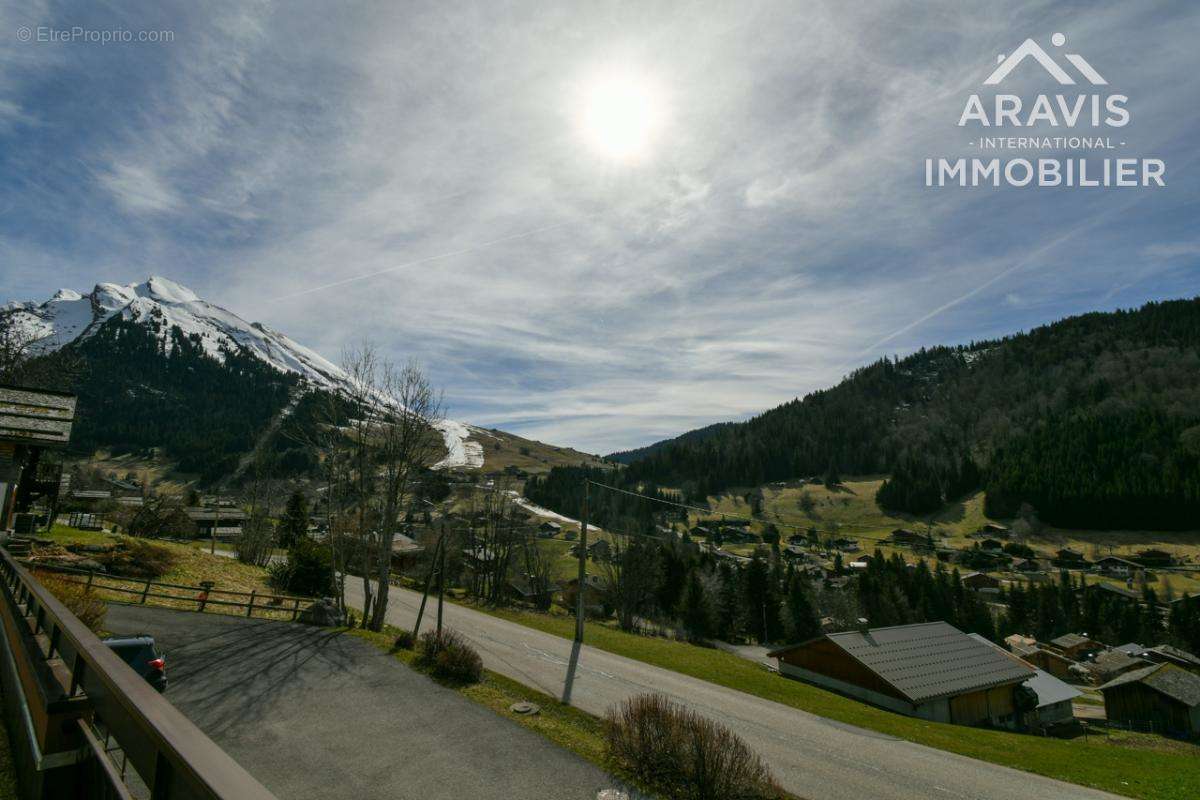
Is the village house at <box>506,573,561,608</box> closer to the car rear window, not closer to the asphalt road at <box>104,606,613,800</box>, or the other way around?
the asphalt road at <box>104,606,613,800</box>

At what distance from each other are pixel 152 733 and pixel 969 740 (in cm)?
3344

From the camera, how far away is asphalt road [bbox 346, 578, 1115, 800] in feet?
49.2

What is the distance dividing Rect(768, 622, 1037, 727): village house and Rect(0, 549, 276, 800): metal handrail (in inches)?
1530

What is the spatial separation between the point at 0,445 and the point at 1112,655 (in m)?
100

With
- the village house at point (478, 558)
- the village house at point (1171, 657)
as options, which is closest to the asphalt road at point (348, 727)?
the village house at point (478, 558)

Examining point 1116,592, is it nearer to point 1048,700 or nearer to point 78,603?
point 1048,700

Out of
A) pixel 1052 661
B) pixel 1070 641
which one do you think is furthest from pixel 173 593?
pixel 1070 641

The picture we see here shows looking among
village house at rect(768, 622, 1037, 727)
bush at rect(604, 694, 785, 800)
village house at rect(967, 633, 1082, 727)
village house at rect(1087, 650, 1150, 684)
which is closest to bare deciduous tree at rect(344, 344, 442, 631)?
bush at rect(604, 694, 785, 800)

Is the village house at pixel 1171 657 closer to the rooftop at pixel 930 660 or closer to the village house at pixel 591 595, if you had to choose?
the rooftop at pixel 930 660

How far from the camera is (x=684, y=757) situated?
11.9 metres

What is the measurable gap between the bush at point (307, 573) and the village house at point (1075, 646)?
96428 mm

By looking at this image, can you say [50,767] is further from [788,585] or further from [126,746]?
[788,585]

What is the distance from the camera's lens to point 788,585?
3031 inches

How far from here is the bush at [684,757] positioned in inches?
448
